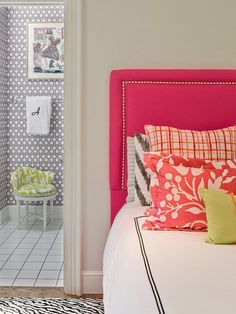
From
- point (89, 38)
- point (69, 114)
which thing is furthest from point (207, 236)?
point (89, 38)

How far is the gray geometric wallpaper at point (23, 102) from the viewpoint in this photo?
506 centimetres

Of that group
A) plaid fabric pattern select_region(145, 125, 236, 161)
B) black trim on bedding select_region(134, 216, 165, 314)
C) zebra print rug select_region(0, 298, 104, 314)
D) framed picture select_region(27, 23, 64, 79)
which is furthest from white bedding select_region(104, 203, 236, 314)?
framed picture select_region(27, 23, 64, 79)

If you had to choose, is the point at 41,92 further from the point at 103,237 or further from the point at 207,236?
the point at 207,236

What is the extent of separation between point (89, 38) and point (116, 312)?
189cm

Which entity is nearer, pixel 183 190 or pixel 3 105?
pixel 183 190

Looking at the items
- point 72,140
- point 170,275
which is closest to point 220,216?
point 170,275

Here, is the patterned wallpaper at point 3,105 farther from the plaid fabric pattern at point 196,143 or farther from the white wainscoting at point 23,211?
the plaid fabric pattern at point 196,143

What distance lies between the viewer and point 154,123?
2.67m

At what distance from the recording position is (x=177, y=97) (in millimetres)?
2670

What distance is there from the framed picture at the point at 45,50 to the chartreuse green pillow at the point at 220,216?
141 inches

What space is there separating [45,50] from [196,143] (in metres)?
3.26

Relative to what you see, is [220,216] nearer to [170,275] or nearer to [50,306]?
[170,275]

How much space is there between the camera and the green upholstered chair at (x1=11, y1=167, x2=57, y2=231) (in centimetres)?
476

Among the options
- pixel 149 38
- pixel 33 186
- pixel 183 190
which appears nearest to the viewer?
pixel 183 190
